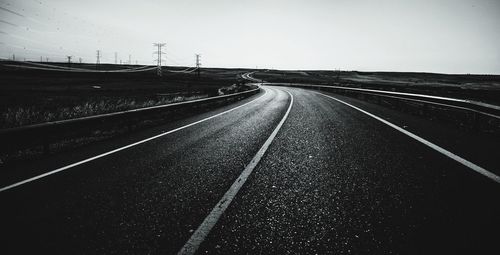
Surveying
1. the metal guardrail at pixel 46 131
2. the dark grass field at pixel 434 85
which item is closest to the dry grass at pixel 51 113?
the metal guardrail at pixel 46 131

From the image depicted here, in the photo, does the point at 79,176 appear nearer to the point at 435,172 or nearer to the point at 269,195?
the point at 269,195

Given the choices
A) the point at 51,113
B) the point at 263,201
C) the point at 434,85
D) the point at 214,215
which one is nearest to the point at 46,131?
the point at 214,215

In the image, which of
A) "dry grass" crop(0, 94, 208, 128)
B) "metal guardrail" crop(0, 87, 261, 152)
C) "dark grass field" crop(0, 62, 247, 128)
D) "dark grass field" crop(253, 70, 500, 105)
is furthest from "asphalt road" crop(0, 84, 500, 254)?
"dark grass field" crop(253, 70, 500, 105)

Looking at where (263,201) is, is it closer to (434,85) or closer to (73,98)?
(73,98)

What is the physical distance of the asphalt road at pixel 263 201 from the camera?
2.52 meters

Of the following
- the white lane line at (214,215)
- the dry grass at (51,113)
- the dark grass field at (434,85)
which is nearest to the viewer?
the white lane line at (214,215)

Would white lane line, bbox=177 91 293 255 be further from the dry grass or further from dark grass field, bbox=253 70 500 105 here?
dark grass field, bbox=253 70 500 105

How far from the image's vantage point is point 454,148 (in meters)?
5.82

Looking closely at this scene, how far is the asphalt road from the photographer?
8.28ft

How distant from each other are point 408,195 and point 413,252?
135 cm

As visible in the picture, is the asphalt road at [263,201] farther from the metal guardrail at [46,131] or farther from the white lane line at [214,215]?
the metal guardrail at [46,131]

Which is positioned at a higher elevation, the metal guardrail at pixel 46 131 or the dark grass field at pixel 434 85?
the dark grass field at pixel 434 85

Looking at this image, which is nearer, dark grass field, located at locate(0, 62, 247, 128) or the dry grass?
the dry grass

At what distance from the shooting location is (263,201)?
11.2 feet
